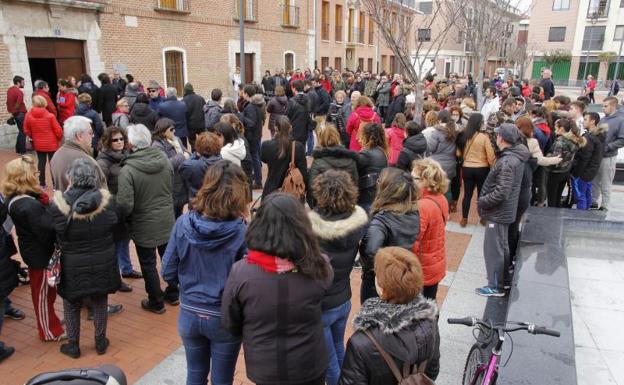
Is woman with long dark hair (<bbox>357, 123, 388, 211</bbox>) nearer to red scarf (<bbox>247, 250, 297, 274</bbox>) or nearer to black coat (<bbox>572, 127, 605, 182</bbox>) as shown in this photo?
red scarf (<bbox>247, 250, 297, 274</bbox>)

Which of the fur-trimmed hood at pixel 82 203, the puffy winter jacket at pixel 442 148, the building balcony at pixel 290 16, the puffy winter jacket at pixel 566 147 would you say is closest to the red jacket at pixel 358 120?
the puffy winter jacket at pixel 442 148

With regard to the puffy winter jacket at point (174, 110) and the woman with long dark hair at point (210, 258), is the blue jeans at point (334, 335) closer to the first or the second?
the woman with long dark hair at point (210, 258)

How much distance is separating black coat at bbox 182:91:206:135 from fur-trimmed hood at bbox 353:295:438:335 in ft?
26.2

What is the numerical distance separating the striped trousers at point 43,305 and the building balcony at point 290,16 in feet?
73.8

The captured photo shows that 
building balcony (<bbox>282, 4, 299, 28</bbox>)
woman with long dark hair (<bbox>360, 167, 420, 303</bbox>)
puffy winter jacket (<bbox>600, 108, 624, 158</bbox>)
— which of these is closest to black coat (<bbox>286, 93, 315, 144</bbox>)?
puffy winter jacket (<bbox>600, 108, 624, 158</bbox>)

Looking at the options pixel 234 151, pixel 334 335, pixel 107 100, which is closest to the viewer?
pixel 334 335

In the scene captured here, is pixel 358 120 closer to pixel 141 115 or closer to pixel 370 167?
pixel 370 167

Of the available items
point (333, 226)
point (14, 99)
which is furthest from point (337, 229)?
point (14, 99)

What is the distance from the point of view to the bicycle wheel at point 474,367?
3.22 metres

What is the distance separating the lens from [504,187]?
489cm

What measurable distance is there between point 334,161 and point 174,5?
50.1 ft

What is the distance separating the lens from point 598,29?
48969mm

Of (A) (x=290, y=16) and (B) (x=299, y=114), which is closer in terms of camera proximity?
(B) (x=299, y=114)

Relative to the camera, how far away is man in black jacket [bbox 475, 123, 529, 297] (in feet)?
16.1
